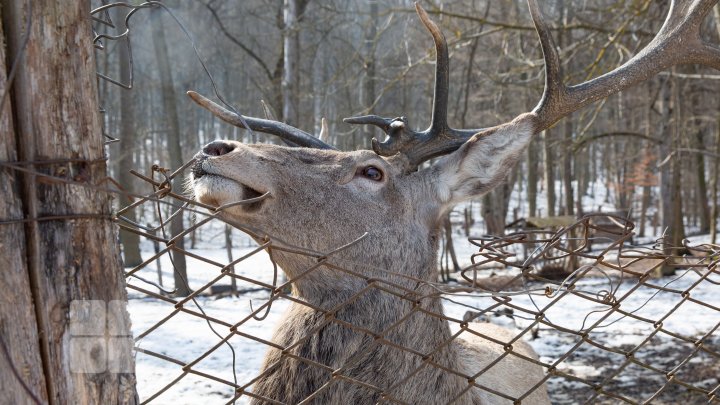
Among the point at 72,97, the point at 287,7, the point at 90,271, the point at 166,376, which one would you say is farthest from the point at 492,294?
the point at 287,7

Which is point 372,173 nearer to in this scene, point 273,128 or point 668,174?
point 273,128

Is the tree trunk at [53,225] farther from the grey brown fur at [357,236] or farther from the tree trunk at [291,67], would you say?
the tree trunk at [291,67]

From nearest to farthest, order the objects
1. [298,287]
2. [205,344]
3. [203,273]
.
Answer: [298,287] < [205,344] < [203,273]

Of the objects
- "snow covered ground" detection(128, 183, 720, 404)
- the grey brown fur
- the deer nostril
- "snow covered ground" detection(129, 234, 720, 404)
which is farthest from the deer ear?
"snow covered ground" detection(129, 234, 720, 404)

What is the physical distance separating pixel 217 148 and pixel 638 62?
2.08 meters

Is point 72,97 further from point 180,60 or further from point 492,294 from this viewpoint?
point 180,60

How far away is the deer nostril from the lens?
236 cm

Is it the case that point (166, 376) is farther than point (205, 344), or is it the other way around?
point (205, 344)

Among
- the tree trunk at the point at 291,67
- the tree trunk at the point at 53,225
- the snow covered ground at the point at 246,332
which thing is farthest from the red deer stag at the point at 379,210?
the tree trunk at the point at 291,67

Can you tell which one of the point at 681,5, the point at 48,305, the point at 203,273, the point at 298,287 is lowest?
the point at 203,273

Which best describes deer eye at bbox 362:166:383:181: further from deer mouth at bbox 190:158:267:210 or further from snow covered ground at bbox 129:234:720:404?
snow covered ground at bbox 129:234:720:404

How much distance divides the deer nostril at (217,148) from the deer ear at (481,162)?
3.60 feet

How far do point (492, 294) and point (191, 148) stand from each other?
28.3m

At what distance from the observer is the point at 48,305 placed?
1.23 m
